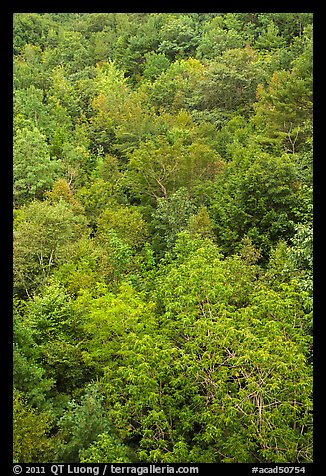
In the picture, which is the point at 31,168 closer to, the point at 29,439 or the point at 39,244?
the point at 39,244

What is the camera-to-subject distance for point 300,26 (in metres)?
47.4

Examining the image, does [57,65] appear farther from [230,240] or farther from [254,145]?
[230,240]

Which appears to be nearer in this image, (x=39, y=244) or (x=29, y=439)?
(x=29, y=439)

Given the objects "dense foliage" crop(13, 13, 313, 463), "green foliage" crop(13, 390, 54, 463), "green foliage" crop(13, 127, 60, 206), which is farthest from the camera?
"green foliage" crop(13, 127, 60, 206)

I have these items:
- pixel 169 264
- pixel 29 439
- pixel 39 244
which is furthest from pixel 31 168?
pixel 29 439

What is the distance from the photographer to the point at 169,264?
2016 cm

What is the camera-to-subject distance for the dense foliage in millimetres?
13891

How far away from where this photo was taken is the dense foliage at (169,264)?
13.9 meters

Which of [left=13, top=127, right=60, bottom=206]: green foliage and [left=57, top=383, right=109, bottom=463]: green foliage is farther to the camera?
[left=13, top=127, right=60, bottom=206]: green foliage

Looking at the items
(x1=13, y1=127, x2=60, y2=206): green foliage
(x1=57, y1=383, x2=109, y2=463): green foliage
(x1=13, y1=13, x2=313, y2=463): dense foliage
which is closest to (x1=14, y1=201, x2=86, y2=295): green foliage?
(x1=13, y1=13, x2=313, y2=463): dense foliage

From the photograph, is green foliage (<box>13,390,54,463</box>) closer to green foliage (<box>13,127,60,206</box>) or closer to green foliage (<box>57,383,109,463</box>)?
green foliage (<box>57,383,109,463</box>)

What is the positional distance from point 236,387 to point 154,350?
8.05 feet
